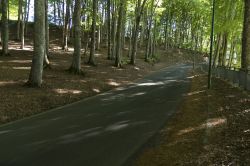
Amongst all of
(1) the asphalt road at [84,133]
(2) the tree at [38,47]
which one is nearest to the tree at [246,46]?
(1) the asphalt road at [84,133]

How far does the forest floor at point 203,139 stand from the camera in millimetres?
8359

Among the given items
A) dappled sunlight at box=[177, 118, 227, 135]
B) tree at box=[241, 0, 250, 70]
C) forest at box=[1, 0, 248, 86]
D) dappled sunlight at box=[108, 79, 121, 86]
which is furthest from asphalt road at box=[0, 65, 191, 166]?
tree at box=[241, 0, 250, 70]

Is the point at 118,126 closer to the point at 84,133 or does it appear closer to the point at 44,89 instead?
the point at 84,133

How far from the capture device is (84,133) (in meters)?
10.7

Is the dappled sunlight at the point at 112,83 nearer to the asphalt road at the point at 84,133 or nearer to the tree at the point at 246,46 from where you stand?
the asphalt road at the point at 84,133

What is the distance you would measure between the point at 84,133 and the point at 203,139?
3.74m

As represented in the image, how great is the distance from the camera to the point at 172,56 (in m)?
73.7

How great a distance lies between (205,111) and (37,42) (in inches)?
330

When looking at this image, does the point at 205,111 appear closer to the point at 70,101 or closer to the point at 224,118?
the point at 224,118

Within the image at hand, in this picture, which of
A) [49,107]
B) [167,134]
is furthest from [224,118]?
[49,107]

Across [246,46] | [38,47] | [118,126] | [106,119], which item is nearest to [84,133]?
[118,126]

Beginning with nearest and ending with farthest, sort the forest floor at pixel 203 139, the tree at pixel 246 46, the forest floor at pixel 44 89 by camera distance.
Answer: the forest floor at pixel 203 139, the forest floor at pixel 44 89, the tree at pixel 246 46

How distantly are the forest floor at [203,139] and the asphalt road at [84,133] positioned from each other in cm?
50

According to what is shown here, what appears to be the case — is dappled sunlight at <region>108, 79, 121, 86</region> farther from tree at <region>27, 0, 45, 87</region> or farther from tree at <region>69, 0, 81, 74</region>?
tree at <region>27, 0, 45, 87</region>
